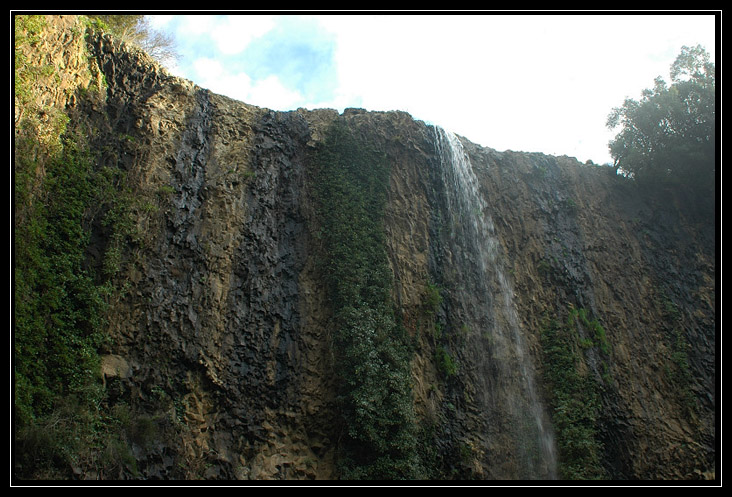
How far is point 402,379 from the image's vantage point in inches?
464

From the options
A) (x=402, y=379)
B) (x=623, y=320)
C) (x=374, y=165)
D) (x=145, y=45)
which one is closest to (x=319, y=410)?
(x=402, y=379)

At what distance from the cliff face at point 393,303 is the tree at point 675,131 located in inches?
75.6

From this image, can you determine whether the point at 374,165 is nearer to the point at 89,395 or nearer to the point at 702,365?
the point at 89,395

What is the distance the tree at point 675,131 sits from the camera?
18.2 meters

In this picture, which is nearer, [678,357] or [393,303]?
[393,303]

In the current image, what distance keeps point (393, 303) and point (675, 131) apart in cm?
1429

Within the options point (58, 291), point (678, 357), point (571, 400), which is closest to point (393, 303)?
point (571, 400)

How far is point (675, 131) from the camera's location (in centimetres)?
1864

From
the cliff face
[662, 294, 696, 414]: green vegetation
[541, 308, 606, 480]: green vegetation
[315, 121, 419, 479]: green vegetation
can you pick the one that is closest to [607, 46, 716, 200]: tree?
the cliff face

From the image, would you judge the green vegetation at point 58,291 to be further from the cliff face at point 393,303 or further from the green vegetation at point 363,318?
the green vegetation at point 363,318

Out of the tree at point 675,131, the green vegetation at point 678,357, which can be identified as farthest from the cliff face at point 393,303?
the tree at point 675,131

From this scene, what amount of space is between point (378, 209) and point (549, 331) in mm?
6740

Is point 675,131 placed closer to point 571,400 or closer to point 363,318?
point 571,400

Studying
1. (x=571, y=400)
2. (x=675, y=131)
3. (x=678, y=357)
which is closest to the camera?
(x=571, y=400)
